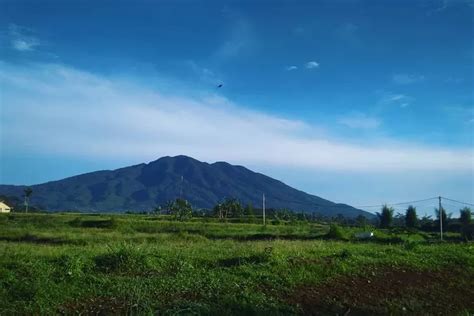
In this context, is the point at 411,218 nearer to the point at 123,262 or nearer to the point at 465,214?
the point at 465,214

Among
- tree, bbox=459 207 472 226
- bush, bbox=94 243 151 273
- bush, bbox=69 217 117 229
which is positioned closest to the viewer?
bush, bbox=94 243 151 273

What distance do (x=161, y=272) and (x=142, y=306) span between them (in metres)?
2.63

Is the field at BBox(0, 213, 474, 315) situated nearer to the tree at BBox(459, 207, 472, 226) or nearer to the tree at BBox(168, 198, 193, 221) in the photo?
the tree at BBox(459, 207, 472, 226)

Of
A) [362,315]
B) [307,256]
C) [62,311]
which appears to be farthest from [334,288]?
[62,311]

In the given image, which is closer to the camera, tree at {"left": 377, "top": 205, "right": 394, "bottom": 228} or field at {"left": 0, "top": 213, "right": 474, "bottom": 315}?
field at {"left": 0, "top": 213, "right": 474, "bottom": 315}

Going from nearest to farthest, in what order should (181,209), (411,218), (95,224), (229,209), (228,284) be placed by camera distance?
(228,284)
(95,224)
(411,218)
(181,209)
(229,209)

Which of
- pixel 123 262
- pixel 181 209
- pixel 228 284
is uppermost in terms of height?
pixel 181 209

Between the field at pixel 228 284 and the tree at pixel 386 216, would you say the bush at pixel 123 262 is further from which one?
the tree at pixel 386 216

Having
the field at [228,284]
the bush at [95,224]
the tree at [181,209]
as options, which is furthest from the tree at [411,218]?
the field at [228,284]

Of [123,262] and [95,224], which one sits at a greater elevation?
[95,224]

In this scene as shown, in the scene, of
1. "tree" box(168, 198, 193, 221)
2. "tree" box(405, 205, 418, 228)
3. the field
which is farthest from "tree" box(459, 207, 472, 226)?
the field

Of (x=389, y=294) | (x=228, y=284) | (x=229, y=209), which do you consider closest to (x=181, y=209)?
(x=229, y=209)

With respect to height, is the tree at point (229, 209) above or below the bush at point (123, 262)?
above

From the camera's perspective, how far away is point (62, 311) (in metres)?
8.75
